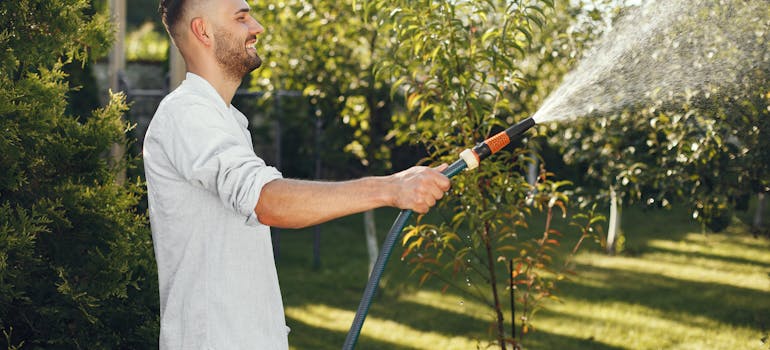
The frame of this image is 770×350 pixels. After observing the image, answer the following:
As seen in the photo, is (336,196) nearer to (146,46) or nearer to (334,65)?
(334,65)

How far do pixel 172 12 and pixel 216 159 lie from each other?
47 centimetres

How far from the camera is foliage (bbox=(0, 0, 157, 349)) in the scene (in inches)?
126

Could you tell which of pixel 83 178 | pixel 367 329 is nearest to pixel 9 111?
pixel 83 178

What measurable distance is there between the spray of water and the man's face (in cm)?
140

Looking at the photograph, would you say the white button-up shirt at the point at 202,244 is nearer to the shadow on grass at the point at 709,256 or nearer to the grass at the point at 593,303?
the grass at the point at 593,303

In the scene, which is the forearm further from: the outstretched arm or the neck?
the neck

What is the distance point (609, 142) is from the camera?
5.98 metres

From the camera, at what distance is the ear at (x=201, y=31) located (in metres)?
2.06

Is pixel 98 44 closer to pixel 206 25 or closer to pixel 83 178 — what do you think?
pixel 83 178

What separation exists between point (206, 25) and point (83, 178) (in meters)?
1.56

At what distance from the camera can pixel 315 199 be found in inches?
70.9

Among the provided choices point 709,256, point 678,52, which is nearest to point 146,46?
point 709,256

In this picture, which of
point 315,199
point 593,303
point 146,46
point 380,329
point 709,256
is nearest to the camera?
point 315,199

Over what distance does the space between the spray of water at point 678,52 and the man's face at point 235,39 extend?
1397 millimetres
